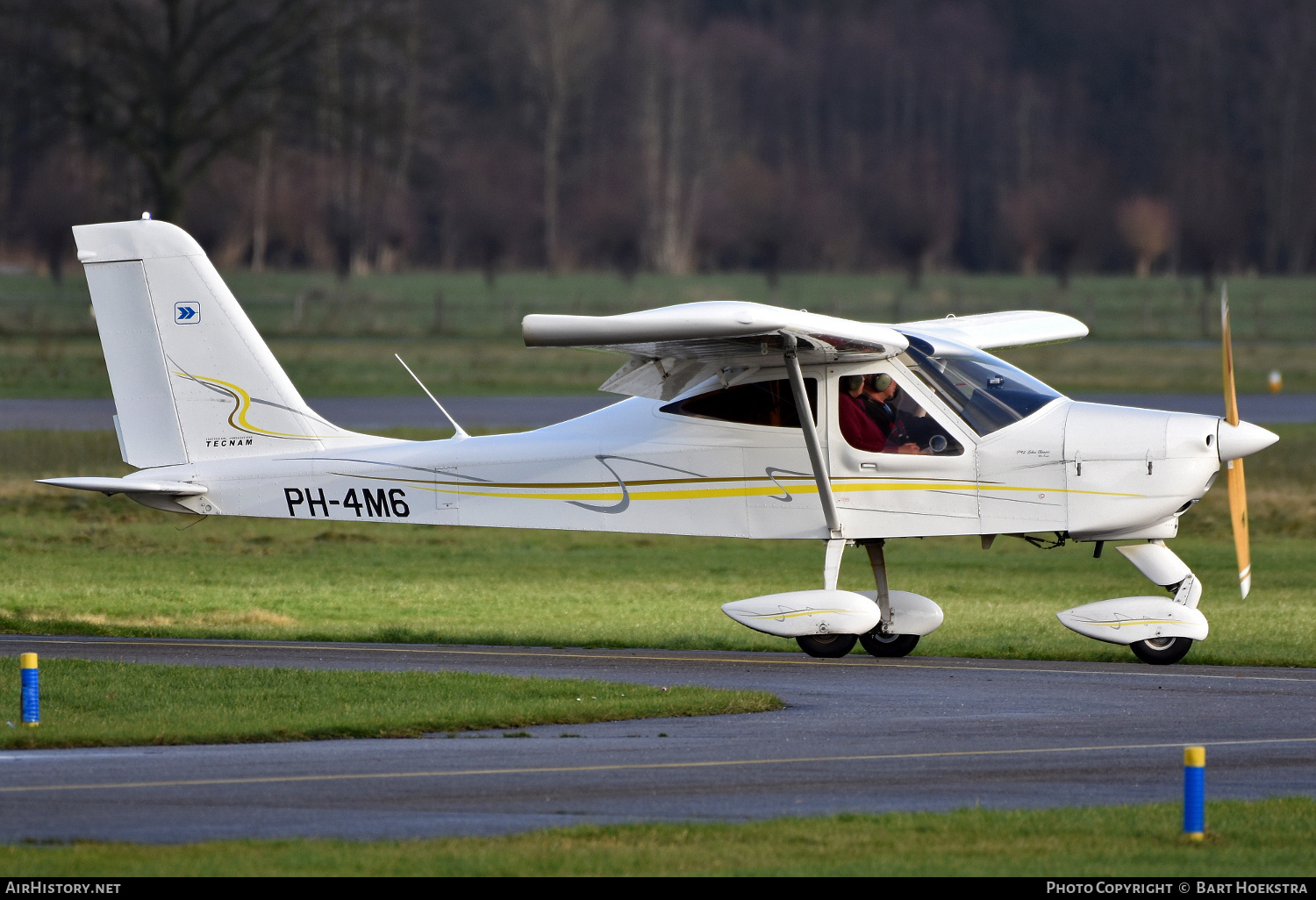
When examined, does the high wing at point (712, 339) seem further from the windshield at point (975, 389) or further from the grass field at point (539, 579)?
the grass field at point (539, 579)

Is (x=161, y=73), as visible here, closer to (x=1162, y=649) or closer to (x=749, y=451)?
(x=749, y=451)

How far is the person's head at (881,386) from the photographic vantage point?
14176mm

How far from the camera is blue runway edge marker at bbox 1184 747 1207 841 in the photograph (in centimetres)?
780

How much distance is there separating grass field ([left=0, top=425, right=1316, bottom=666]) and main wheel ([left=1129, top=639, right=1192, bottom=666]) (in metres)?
0.38

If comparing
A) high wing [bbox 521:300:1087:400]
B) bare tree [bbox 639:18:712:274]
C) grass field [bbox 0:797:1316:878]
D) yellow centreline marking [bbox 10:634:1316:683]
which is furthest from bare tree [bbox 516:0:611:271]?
grass field [bbox 0:797:1316:878]

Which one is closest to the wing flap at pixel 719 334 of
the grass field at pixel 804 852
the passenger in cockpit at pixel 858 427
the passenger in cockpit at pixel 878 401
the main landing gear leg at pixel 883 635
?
the passenger in cockpit at pixel 878 401

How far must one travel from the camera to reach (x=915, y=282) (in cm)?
7944

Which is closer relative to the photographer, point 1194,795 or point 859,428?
point 1194,795

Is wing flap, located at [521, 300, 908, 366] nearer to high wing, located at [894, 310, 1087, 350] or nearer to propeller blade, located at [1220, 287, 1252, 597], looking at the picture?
high wing, located at [894, 310, 1087, 350]

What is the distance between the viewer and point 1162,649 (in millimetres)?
13992

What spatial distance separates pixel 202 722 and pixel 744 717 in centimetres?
323

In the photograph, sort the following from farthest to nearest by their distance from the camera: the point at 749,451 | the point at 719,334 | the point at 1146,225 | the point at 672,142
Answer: the point at 672,142 < the point at 1146,225 < the point at 749,451 < the point at 719,334

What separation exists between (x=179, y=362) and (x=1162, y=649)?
8.06m

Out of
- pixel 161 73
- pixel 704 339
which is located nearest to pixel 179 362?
pixel 704 339
